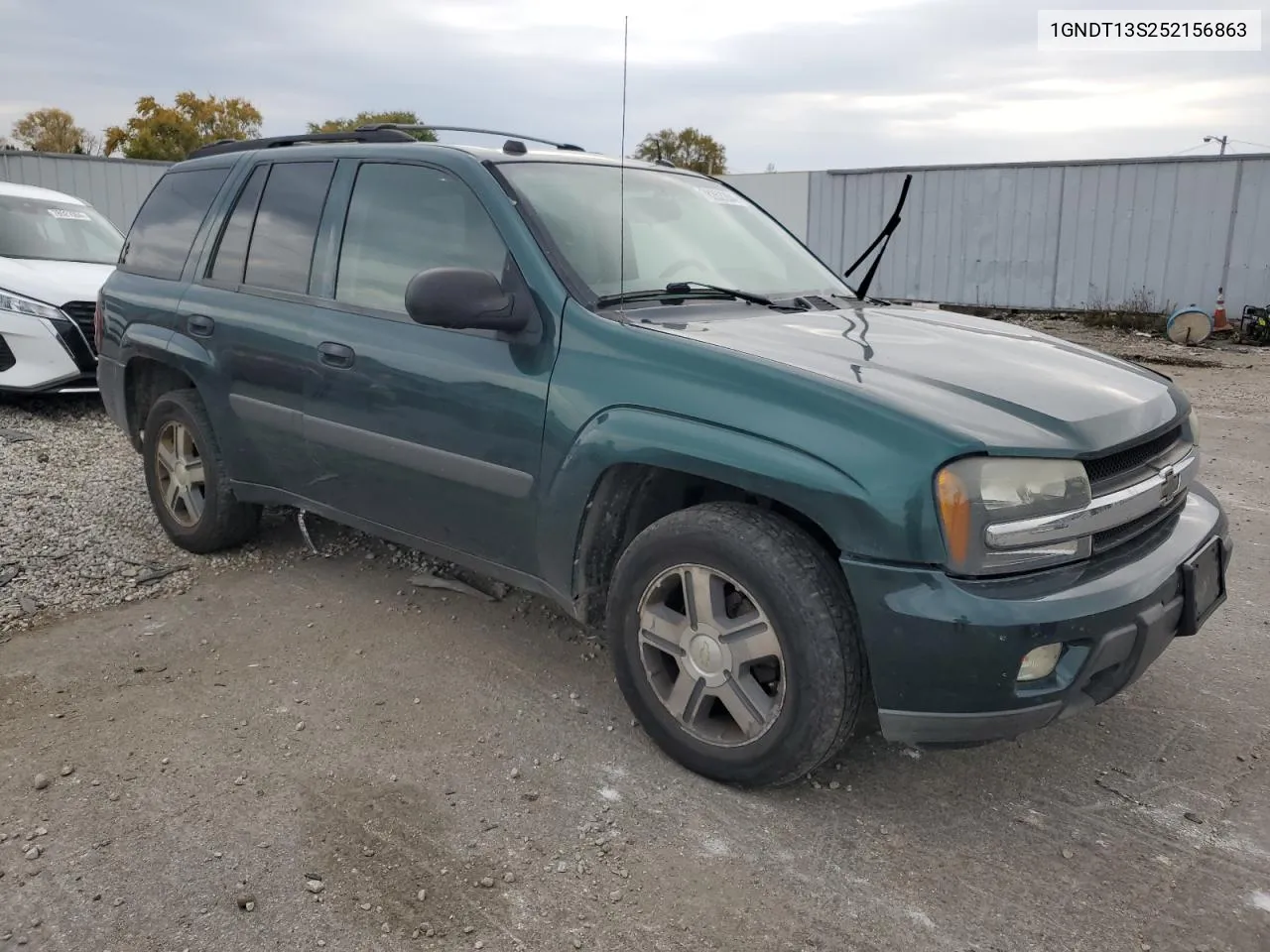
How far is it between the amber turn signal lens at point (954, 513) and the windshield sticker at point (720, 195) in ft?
7.05

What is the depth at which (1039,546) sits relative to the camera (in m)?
2.44

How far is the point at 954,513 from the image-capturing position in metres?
2.36

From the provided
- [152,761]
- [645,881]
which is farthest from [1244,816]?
[152,761]

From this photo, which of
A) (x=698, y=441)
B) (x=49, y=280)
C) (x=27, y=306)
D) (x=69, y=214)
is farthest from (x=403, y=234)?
(x=69, y=214)

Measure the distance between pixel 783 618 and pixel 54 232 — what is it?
8854mm

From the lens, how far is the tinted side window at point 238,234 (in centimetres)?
426

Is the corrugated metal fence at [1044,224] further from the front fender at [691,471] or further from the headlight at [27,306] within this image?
the front fender at [691,471]

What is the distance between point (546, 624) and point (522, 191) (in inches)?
66.7

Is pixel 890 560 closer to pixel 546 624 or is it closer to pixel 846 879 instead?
pixel 846 879

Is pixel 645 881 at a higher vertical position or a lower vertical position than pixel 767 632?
lower

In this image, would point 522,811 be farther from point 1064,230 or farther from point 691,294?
point 1064,230

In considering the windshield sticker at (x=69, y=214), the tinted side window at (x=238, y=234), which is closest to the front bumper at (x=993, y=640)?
the tinted side window at (x=238, y=234)

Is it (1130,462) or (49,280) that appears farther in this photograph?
(49,280)

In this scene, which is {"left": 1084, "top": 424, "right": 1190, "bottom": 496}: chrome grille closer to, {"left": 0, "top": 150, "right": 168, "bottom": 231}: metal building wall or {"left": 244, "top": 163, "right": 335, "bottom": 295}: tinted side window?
{"left": 244, "top": 163, "right": 335, "bottom": 295}: tinted side window
